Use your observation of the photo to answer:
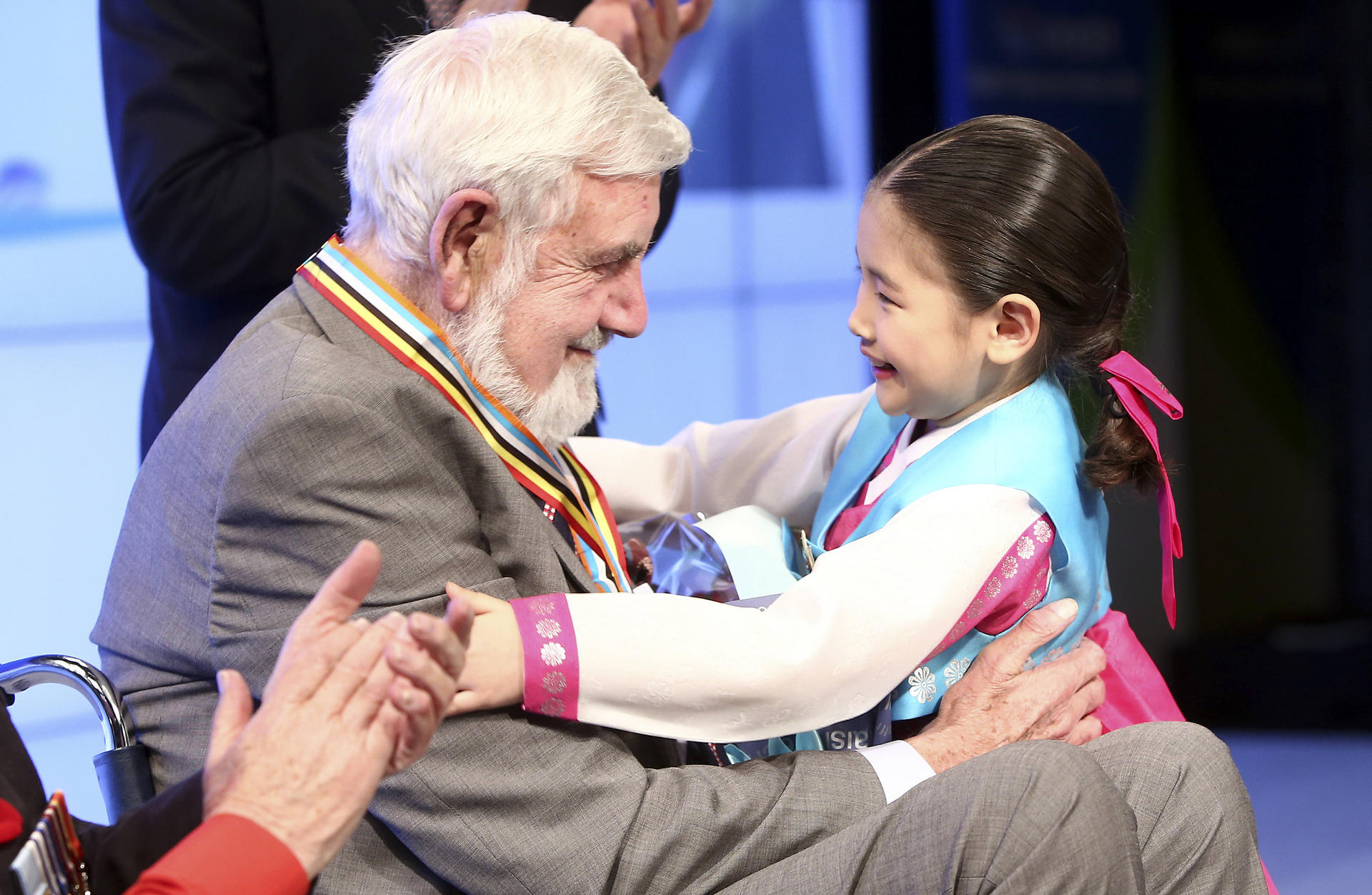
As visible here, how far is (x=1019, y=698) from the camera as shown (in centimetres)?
164

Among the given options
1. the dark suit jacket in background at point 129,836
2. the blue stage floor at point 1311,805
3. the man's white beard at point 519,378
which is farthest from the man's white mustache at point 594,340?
the blue stage floor at point 1311,805

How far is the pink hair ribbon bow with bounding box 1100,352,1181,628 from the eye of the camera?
1.76 metres

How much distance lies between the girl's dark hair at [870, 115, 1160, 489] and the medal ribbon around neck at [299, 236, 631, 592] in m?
0.60

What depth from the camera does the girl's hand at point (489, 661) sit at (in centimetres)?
134

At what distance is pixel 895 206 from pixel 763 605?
59 cm

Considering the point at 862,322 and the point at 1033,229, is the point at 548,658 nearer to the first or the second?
the point at 862,322

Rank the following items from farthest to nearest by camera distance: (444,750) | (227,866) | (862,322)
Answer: (862,322), (444,750), (227,866)

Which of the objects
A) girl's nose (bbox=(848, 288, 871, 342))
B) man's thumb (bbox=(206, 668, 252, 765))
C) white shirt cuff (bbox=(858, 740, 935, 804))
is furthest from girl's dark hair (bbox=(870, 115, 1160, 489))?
man's thumb (bbox=(206, 668, 252, 765))

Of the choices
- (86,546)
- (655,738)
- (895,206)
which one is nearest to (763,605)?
(655,738)

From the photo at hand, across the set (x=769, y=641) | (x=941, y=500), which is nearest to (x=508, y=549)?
(x=769, y=641)

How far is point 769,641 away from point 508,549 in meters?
0.32

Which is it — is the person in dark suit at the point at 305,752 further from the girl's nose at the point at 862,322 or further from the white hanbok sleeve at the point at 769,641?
A: the girl's nose at the point at 862,322

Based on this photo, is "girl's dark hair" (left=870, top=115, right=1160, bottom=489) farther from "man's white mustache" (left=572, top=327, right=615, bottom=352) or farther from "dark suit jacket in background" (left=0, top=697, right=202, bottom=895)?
"dark suit jacket in background" (left=0, top=697, right=202, bottom=895)

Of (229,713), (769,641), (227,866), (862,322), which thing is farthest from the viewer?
(862,322)
